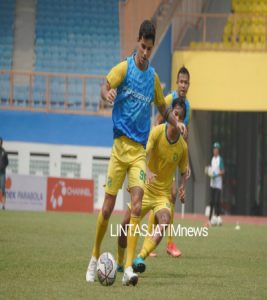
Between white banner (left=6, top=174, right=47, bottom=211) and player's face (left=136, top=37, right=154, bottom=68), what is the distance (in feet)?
68.0

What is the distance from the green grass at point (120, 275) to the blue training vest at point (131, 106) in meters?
1.58

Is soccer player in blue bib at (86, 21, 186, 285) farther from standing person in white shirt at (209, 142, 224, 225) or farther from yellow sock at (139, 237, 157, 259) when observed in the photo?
standing person in white shirt at (209, 142, 224, 225)

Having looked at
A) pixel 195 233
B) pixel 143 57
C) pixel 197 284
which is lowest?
pixel 195 233

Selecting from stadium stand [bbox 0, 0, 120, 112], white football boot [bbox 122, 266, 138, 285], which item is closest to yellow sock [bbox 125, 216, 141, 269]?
white football boot [bbox 122, 266, 138, 285]

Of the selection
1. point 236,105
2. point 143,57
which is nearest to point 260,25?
point 236,105

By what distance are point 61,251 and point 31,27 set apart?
22.9 metres

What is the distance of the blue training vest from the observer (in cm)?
1151

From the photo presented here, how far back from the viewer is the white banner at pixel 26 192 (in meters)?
32.0

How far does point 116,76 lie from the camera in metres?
11.4

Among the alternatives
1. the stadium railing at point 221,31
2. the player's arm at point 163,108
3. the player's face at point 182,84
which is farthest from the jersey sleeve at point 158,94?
the stadium railing at point 221,31

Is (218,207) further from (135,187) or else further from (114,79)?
(114,79)

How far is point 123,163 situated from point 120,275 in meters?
1.40

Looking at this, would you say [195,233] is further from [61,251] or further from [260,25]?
[260,25]

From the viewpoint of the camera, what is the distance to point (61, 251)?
50.3ft
